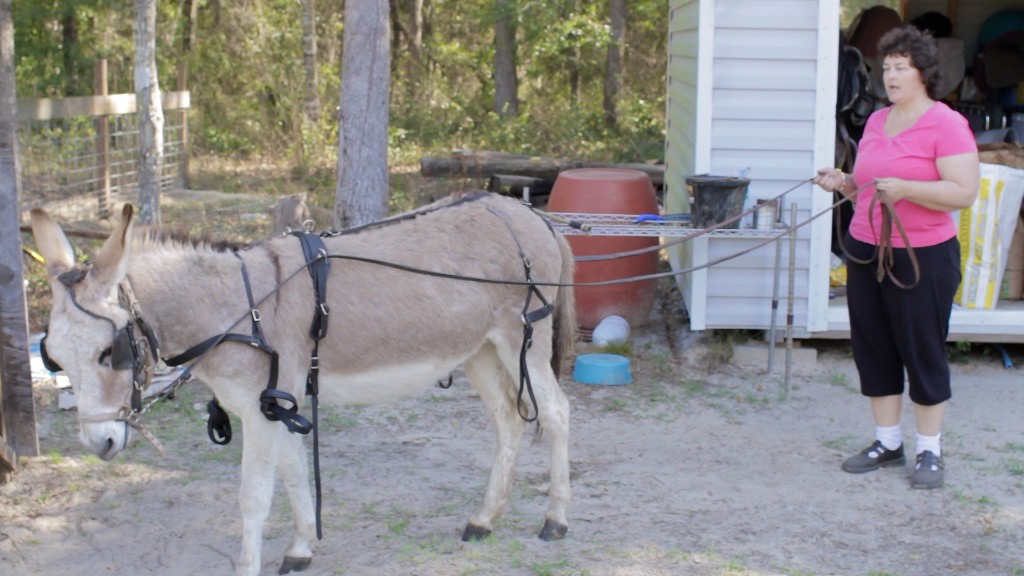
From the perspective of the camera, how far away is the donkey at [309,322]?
314cm

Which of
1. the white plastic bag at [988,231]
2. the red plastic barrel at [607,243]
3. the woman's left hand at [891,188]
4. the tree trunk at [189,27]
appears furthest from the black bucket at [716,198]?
the tree trunk at [189,27]

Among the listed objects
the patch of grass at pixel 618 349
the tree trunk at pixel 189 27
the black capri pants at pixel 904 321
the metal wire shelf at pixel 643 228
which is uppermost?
the tree trunk at pixel 189 27

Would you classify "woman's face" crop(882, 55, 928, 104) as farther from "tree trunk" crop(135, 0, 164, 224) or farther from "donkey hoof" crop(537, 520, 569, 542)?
"tree trunk" crop(135, 0, 164, 224)

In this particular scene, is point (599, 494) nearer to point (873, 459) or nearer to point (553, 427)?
point (553, 427)

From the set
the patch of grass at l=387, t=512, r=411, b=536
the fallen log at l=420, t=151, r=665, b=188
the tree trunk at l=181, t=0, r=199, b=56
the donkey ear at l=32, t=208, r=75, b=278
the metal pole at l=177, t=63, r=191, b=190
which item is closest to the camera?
the donkey ear at l=32, t=208, r=75, b=278

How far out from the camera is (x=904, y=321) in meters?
4.49

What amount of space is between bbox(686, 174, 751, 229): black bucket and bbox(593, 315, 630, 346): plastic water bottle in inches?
42.3

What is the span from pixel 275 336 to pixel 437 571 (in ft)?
3.52

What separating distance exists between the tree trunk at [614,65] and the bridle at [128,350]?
13.0 m

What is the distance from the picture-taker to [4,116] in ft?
15.8

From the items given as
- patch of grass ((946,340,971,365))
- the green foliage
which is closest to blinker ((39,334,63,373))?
patch of grass ((946,340,971,365))

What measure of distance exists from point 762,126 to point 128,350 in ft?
14.2

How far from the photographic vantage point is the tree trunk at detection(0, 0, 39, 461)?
477cm

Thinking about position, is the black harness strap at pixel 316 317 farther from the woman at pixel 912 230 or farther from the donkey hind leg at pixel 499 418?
the woman at pixel 912 230
